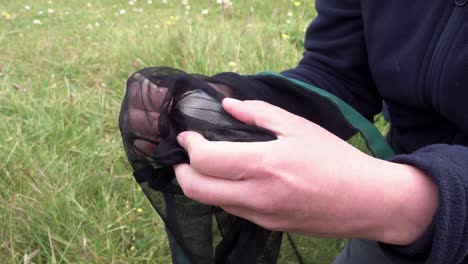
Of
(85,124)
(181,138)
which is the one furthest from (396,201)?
(85,124)

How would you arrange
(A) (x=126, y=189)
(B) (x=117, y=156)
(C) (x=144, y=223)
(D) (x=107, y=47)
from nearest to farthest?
(C) (x=144, y=223), (A) (x=126, y=189), (B) (x=117, y=156), (D) (x=107, y=47)

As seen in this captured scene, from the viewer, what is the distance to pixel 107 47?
228 centimetres

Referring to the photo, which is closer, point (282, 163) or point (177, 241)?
point (282, 163)

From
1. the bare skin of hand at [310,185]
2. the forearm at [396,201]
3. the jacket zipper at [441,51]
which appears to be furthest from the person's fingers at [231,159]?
the jacket zipper at [441,51]

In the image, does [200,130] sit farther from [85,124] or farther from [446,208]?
[85,124]

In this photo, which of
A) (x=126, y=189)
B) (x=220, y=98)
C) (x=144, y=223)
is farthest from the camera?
(x=126, y=189)

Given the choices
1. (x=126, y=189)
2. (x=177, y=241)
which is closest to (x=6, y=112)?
(x=126, y=189)

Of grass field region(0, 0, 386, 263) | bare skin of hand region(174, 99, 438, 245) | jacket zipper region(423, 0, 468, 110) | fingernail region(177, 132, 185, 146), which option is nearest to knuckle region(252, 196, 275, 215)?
bare skin of hand region(174, 99, 438, 245)

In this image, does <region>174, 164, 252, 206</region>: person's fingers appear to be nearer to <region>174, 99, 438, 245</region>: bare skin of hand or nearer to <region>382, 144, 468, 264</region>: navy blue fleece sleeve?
<region>174, 99, 438, 245</region>: bare skin of hand

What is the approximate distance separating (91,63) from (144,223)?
3.74ft

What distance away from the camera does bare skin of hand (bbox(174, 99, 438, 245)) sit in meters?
0.49

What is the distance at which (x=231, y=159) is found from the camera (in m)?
0.49

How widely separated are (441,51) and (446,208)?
0.86 ft

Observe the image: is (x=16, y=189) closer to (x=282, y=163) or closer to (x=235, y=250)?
(x=235, y=250)
